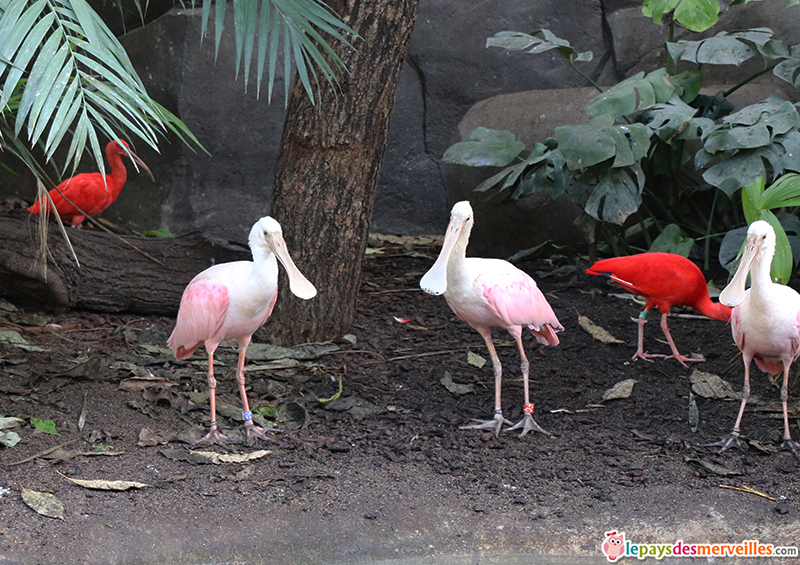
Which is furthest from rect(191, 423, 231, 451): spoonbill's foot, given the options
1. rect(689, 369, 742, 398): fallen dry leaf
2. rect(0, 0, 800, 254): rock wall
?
rect(0, 0, 800, 254): rock wall

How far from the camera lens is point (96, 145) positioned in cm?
240

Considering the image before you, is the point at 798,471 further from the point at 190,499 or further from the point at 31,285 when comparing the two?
the point at 31,285

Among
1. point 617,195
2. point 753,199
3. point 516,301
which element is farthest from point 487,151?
point 516,301

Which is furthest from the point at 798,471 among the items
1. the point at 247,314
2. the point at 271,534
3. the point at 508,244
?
the point at 508,244

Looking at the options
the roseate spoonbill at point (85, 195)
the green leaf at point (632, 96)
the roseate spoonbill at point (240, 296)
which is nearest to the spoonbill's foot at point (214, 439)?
the roseate spoonbill at point (240, 296)

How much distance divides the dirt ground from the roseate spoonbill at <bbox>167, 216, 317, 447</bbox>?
36cm

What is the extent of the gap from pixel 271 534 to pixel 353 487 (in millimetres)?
478

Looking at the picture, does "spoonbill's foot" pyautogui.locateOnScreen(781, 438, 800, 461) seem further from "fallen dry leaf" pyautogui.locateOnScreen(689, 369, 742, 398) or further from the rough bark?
the rough bark

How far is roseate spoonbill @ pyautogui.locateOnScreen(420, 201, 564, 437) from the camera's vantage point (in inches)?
146

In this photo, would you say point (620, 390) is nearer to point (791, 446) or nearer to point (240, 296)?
point (791, 446)

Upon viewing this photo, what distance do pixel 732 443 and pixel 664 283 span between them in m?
1.33

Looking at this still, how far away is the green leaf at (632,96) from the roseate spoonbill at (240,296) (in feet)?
8.72

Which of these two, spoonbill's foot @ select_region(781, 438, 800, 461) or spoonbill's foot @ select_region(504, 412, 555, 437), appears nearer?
spoonbill's foot @ select_region(781, 438, 800, 461)

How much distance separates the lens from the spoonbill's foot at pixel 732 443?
3575 millimetres
